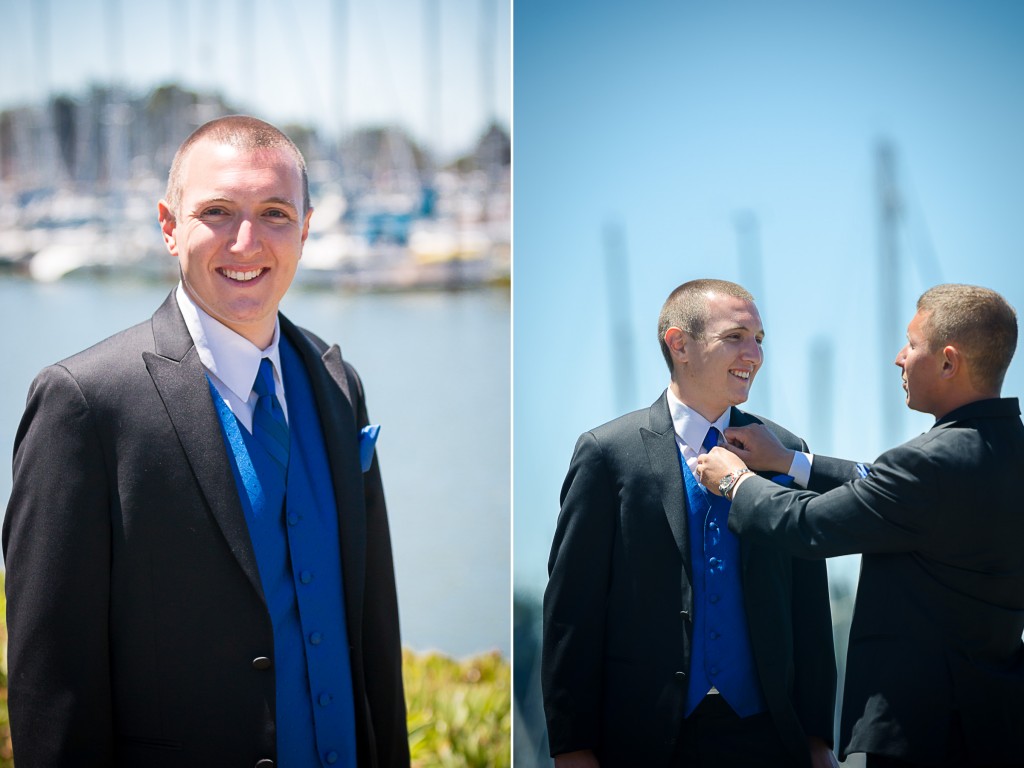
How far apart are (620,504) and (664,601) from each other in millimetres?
308

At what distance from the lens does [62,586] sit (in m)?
2.47

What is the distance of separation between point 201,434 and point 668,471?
1342 millimetres

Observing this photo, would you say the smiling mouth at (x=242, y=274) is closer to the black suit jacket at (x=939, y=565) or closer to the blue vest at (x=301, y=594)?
the blue vest at (x=301, y=594)

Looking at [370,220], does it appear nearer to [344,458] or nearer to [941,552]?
[344,458]

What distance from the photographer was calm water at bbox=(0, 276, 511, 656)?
410 centimetres

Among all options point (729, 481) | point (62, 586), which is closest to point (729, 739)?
point (729, 481)

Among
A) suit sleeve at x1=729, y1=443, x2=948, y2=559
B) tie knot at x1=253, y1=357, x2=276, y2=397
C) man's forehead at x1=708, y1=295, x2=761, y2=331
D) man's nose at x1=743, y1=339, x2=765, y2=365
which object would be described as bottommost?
suit sleeve at x1=729, y1=443, x2=948, y2=559

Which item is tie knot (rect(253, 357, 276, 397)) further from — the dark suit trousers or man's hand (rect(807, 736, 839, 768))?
man's hand (rect(807, 736, 839, 768))

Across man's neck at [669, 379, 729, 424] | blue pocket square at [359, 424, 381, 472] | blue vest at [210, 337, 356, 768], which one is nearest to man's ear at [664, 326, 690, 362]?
man's neck at [669, 379, 729, 424]

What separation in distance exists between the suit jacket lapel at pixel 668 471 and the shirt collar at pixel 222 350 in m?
1.19

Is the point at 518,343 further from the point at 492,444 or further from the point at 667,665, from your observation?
the point at 667,665

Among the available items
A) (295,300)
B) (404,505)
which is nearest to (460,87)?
(295,300)

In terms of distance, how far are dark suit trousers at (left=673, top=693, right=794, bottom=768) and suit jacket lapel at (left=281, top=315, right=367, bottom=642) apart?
1.04 m

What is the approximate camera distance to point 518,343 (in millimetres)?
3738
